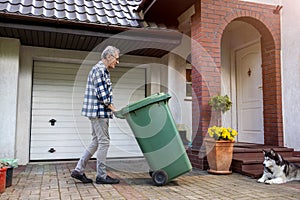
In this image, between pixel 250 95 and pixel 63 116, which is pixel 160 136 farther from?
pixel 250 95

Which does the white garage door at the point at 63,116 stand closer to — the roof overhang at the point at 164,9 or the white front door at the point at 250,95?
the roof overhang at the point at 164,9

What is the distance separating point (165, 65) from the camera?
6.04m

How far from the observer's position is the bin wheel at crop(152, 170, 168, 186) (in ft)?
10.8

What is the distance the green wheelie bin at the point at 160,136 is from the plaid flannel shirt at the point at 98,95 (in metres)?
0.24

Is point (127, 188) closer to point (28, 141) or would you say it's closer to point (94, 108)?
point (94, 108)

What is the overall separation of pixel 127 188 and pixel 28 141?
295cm

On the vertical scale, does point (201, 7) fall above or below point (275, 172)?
above

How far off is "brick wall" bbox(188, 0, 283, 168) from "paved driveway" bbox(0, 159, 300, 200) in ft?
2.98

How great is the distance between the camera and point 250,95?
5.87 meters

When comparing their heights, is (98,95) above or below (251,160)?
above

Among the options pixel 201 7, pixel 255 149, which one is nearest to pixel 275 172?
pixel 255 149

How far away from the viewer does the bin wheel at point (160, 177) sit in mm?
3299

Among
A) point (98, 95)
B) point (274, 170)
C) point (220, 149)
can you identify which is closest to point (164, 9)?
point (98, 95)

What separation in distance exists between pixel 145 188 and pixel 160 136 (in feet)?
2.08
